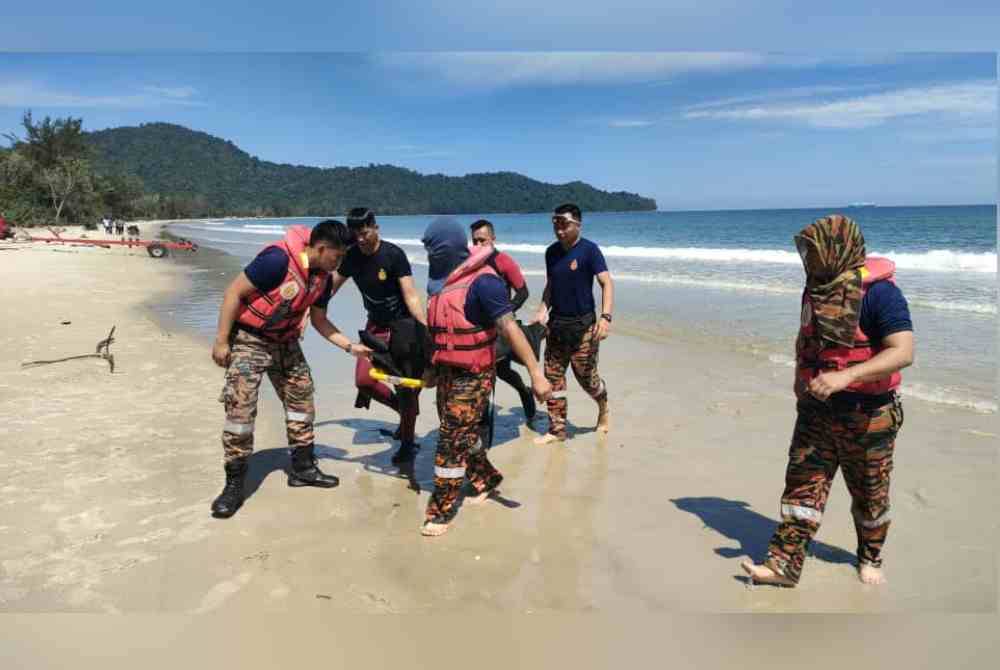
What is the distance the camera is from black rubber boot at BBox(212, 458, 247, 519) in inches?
167

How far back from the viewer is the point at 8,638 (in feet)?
9.18

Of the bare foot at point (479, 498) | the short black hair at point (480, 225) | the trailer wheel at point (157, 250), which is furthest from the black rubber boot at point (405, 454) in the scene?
the trailer wheel at point (157, 250)

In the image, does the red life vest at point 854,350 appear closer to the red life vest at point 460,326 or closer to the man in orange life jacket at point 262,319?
the red life vest at point 460,326

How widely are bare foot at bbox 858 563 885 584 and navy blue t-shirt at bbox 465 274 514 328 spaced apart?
7.56ft

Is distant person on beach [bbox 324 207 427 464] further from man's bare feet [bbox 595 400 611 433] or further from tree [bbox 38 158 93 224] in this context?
tree [bbox 38 158 93 224]

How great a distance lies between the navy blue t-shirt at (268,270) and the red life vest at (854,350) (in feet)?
9.77

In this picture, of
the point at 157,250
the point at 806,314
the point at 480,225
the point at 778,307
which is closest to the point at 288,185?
the point at 157,250

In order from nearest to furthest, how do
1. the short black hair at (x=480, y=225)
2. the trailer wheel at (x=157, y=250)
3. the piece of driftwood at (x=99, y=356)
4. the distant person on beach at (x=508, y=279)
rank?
1. the distant person on beach at (x=508, y=279)
2. the short black hair at (x=480, y=225)
3. the piece of driftwood at (x=99, y=356)
4. the trailer wheel at (x=157, y=250)

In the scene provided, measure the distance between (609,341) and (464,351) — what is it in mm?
6676

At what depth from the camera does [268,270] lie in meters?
4.08

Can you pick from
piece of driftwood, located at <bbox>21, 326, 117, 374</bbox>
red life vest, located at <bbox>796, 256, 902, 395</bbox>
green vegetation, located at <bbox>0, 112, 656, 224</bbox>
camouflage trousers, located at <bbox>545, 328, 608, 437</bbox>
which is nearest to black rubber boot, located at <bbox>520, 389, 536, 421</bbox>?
camouflage trousers, located at <bbox>545, 328, 608, 437</bbox>

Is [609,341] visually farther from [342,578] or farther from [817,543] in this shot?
[342,578]

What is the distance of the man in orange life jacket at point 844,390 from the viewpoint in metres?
2.96

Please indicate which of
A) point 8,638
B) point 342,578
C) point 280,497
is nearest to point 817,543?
point 342,578
